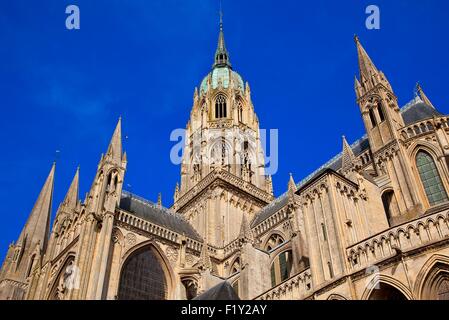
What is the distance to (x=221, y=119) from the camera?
144ft

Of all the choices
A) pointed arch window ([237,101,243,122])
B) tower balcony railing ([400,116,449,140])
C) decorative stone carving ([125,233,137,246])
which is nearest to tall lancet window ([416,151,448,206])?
tower balcony railing ([400,116,449,140])

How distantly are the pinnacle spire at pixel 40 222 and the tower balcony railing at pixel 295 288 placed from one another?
27975 millimetres

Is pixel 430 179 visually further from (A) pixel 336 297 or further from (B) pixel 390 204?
(A) pixel 336 297

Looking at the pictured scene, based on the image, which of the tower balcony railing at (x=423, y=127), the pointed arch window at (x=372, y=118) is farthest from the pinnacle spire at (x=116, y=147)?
the tower balcony railing at (x=423, y=127)

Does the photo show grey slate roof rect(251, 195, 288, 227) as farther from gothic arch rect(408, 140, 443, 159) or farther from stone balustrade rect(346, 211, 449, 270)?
stone balustrade rect(346, 211, 449, 270)

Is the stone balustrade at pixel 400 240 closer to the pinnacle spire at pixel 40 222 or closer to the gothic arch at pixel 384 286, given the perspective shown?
the gothic arch at pixel 384 286

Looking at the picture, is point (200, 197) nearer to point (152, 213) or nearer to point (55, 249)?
point (152, 213)

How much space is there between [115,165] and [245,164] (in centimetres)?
1577

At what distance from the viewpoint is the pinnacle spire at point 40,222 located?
130 feet

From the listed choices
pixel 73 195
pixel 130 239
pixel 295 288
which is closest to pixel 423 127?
pixel 295 288

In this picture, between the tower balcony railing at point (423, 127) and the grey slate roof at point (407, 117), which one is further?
the grey slate roof at point (407, 117)

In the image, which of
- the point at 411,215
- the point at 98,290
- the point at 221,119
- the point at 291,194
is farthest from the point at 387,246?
the point at 221,119

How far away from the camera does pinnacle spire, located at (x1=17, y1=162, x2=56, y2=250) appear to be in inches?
1556
